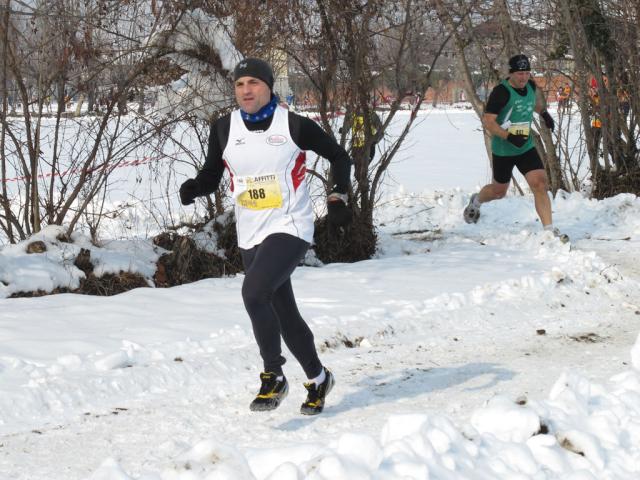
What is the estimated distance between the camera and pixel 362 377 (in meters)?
5.44

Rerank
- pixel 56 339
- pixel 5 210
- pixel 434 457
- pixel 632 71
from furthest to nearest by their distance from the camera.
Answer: pixel 632 71 < pixel 5 210 < pixel 56 339 < pixel 434 457

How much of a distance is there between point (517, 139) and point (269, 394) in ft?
17.5

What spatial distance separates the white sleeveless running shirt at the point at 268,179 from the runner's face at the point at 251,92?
10 centimetres

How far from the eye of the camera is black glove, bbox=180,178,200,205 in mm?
4625

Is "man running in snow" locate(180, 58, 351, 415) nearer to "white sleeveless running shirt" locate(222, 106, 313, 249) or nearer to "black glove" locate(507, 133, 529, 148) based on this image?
"white sleeveless running shirt" locate(222, 106, 313, 249)

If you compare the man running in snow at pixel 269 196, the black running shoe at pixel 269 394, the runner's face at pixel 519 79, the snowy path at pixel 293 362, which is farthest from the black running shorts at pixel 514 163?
the black running shoe at pixel 269 394

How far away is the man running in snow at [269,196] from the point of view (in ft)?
14.8

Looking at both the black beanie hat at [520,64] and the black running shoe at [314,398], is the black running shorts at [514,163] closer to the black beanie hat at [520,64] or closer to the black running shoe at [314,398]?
the black beanie hat at [520,64]

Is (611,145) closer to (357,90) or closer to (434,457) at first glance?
(357,90)

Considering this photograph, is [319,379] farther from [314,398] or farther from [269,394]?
[269,394]

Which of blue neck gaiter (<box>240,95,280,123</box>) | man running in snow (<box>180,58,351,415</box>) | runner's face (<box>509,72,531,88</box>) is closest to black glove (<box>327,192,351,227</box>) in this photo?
man running in snow (<box>180,58,351,415</box>)

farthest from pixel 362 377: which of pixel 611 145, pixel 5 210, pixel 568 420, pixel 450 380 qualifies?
pixel 611 145

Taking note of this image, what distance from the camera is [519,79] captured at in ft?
29.7

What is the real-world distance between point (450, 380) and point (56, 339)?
234 cm
